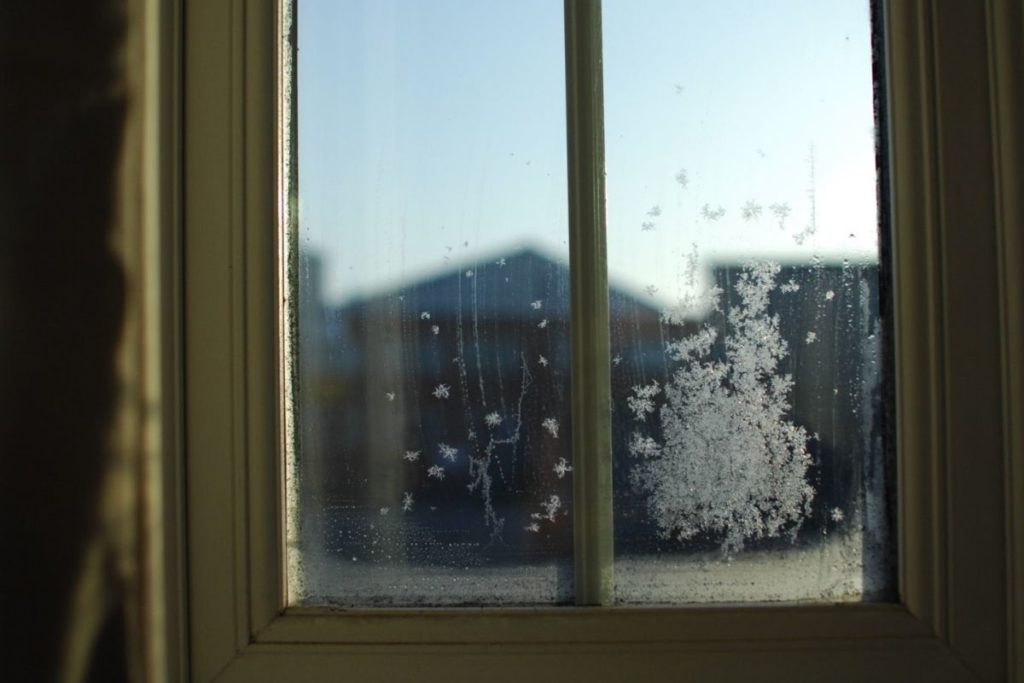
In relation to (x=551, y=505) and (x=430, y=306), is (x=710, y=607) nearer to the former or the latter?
(x=551, y=505)

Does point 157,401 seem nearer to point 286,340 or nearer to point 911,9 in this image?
point 286,340

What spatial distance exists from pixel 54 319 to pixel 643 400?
1.73 ft

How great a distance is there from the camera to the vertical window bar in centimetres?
77

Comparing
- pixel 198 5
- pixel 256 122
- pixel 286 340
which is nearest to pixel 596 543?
pixel 286 340

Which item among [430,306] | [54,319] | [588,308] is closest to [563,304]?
[588,308]

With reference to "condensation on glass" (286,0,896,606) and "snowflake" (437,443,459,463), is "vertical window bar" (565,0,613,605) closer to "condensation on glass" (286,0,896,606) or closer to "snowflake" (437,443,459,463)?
"condensation on glass" (286,0,896,606)

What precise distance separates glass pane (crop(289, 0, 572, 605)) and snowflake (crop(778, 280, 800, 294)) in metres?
0.21

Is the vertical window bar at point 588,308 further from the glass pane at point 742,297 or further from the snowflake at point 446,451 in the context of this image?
the snowflake at point 446,451

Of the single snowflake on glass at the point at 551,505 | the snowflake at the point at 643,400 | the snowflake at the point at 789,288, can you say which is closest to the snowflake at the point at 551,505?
the single snowflake on glass at the point at 551,505

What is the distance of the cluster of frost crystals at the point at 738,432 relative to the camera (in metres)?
0.77

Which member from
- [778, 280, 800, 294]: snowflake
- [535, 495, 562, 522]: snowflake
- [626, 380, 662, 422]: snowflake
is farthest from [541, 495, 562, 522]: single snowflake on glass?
[778, 280, 800, 294]: snowflake

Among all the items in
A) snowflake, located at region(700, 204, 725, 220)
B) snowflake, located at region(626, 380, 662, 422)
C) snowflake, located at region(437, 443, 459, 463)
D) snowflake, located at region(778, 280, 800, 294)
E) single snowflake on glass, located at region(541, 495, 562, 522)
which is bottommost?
single snowflake on glass, located at region(541, 495, 562, 522)

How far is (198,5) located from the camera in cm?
75

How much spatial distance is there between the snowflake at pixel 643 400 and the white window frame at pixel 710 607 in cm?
18
